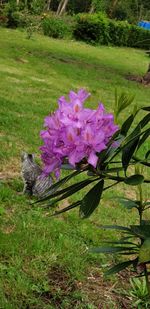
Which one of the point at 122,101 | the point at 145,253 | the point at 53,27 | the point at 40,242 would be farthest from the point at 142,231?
the point at 53,27

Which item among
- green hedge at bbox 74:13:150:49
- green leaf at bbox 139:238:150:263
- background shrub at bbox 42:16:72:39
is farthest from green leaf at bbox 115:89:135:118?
green hedge at bbox 74:13:150:49

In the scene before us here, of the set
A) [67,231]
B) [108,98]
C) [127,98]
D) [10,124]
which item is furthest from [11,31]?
[127,98]

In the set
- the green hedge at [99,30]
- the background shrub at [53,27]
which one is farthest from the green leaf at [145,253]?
the green hedge at [99,30]

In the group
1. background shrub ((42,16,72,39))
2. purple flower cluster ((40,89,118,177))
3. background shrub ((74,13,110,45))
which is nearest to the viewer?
purple flower cluster ((40,89,118,177))

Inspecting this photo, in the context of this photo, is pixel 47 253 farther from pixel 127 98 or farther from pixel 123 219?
pixel 127 98

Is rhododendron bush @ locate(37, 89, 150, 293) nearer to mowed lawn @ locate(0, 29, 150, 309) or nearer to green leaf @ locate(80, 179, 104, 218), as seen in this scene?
green leaf @ locate(80, 179, 104, 218)

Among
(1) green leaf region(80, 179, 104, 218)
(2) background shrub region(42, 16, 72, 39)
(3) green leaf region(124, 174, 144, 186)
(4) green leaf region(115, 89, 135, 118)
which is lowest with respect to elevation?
(1) green leaf region(80, 179, 104, 218)

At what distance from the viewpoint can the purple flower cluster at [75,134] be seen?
107 centimetres

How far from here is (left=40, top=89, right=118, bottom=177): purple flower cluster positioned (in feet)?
3.52

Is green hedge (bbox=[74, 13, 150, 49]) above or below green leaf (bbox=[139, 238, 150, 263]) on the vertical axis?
above

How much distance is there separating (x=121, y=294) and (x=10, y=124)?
322 cm

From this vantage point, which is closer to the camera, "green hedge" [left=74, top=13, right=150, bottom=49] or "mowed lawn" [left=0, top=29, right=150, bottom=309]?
"mowed lawn" [left=0, top=29, right=150, bottom=309]

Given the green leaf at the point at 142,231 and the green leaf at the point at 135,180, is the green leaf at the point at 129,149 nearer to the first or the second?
the green leaf at the point at 135,180

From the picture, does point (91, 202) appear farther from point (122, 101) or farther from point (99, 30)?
point (99, 30)
